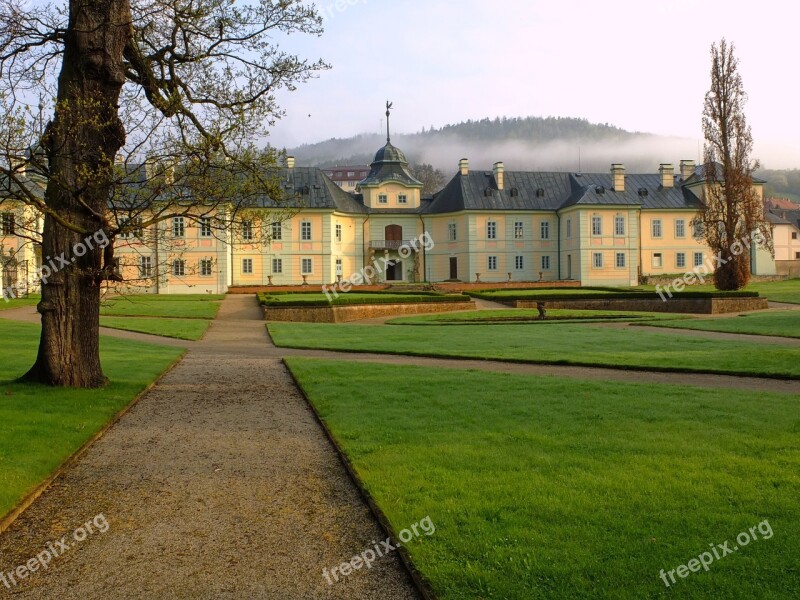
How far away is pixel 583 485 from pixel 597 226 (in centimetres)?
4913

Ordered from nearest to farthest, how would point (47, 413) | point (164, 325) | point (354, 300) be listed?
point (47, 413)
point (164, 325)
point (354, 300)

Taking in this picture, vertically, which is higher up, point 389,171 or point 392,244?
point 389,171

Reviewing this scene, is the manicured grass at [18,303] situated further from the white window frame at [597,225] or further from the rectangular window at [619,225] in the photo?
the rectangular window at [619,225]

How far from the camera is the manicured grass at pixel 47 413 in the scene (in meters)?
6.88

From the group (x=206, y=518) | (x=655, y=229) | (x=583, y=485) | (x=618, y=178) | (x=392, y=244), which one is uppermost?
(x=618, y=178)

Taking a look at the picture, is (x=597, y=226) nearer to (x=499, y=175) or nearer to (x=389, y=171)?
(x=499, y=175)

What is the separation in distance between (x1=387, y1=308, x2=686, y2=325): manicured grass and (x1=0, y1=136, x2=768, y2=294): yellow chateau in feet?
71.3

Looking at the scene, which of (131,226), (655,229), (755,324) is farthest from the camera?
(655,229)

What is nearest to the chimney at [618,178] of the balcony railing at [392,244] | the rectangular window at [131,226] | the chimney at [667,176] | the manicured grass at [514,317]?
the chimney at [667,176]

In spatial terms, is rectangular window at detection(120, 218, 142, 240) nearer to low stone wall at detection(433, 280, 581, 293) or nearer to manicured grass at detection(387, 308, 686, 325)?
manicured grass at detection(387, 308, 686, 325)

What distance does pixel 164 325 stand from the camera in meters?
25.3

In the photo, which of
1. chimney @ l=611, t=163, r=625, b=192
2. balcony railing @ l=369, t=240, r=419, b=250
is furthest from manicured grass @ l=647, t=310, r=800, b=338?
balcony railing @ l=369, t=240, r=419, b=250

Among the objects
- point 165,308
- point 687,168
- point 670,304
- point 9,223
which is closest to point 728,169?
point 670,304

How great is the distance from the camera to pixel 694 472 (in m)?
6.35
